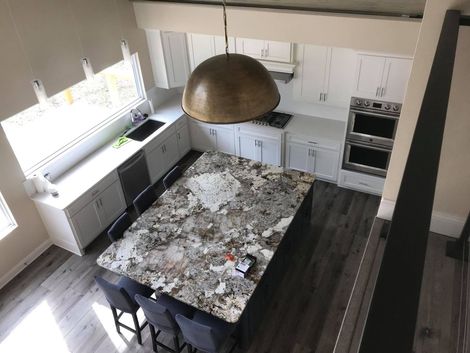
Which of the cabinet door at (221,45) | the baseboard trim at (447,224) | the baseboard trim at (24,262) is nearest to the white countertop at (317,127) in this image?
the cabinet door at (221,45)

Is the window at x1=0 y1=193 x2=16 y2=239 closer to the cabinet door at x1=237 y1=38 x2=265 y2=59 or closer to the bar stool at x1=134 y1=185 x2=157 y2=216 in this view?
the bar stool at x1=134 y1=185 x2=157 y2=216

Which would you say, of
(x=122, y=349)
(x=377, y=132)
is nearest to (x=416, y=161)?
(x=122, y=349)

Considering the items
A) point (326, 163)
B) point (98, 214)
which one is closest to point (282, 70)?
point (326, 163)

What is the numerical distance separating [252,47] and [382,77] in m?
1.89

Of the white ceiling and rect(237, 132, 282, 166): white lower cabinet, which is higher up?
the white ceiling

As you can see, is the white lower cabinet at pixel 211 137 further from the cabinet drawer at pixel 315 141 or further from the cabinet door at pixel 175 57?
the cabinet drawer at pixel 315 141

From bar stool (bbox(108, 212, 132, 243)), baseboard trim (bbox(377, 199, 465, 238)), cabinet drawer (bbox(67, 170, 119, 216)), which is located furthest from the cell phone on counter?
cabinet drawer (bbox(67, 170, 119, 216))

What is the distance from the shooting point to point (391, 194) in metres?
2.62

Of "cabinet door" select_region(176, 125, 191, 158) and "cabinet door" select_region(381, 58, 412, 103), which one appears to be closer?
"cabinet door" select_region(381, 58, 412, 103)

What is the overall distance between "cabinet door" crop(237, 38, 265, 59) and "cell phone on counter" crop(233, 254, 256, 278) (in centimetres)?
316

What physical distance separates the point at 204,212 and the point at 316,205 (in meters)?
2.00

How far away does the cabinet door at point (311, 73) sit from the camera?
5.23 meters

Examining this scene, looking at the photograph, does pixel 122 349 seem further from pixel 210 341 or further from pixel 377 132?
pixel 377 132

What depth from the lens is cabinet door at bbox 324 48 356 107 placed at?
511 cm
